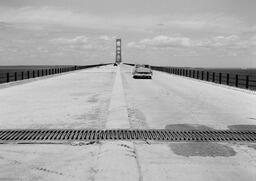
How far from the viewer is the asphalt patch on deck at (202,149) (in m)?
6.94

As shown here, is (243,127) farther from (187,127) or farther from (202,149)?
(202,149)

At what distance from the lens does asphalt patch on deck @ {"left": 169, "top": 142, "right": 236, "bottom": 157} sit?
6.94 m

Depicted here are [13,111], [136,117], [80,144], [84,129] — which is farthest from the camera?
[13,111]

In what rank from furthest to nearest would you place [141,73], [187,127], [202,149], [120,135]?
[141,73] < [187,127] < [120,135] < [202,149]

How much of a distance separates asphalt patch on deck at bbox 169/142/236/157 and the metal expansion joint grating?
48 centimetres

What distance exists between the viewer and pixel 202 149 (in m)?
7.38

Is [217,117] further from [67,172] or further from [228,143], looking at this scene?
[67,172]

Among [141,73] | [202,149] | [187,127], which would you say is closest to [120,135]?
[202,149]

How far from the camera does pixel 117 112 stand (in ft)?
40.5

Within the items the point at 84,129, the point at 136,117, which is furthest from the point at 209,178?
the point at 136,117

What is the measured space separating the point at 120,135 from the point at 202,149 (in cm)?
203

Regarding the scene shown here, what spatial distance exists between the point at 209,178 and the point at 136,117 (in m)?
6.21

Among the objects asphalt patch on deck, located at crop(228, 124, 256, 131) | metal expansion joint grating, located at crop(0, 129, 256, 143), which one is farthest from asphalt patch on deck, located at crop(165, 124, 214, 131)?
asphalt patch on deck, located at crop(228, 124, 256, 131)

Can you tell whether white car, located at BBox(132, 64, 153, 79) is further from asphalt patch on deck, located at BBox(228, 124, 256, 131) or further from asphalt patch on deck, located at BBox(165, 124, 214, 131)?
asphalt patch on deck, located at BBox(228, 124, 256, 131)
